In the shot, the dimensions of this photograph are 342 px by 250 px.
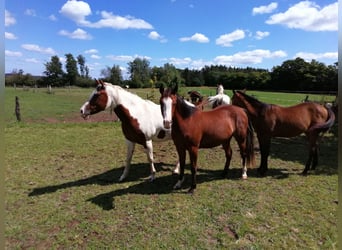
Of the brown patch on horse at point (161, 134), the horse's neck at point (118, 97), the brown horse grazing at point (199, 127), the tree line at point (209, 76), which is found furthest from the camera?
the tree line at point (209, 76)

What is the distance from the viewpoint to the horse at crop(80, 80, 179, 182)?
450 centimetres

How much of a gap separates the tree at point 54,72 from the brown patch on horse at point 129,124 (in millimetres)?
73027

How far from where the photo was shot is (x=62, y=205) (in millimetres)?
4109

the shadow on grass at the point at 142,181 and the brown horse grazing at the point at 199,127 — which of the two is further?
the shadow on grass at the point at 142,181

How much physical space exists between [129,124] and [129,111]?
0.24 metres

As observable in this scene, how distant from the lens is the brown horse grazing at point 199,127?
3.96m

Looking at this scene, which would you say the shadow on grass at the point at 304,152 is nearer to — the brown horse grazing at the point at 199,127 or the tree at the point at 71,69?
the brown horse grazing at the point at 199,127

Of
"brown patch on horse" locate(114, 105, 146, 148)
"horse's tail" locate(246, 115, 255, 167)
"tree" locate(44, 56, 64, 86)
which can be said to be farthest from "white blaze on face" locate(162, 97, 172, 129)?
"tree" locate(44, 56, 64, 86)

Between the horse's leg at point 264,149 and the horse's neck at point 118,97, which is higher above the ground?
the horse's neck at point 118,97

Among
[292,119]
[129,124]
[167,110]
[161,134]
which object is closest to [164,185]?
[161,134]

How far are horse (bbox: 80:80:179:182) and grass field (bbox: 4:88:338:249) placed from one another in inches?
36.3

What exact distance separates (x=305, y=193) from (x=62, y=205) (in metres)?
4.04

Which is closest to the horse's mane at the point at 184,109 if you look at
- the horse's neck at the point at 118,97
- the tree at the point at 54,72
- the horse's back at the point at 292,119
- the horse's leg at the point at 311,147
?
the horse's neck at the point at 118,97

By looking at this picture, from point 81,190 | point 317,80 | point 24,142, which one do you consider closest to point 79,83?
point 317,80
